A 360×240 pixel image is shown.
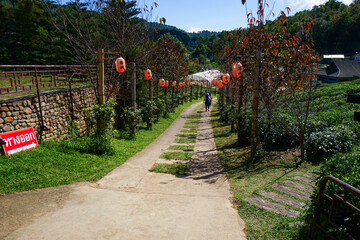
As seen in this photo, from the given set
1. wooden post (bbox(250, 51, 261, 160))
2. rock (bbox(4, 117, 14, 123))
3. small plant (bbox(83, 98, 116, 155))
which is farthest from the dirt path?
rock (bbox(4, 117, 14, 123))

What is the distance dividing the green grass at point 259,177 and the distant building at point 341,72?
2549 centimetres

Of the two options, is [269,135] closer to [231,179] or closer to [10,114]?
[231,179]

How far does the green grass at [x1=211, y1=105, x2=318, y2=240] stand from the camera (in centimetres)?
362

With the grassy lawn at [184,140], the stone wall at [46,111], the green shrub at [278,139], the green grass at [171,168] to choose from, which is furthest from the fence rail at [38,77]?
the green shrub at [278,139]

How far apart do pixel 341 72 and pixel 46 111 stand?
107ft

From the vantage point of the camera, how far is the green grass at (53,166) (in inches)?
199

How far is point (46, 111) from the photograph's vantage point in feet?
23.6

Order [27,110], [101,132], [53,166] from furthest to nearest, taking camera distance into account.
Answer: [101,132] → [27,110] → [53,166]

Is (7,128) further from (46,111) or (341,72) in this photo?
(341,72)

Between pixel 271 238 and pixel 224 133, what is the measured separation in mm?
9095

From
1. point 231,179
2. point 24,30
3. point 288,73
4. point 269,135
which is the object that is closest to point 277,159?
point 269,135

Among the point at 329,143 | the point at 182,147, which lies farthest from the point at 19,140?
the point at 329,143

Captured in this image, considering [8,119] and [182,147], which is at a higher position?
[8,119]

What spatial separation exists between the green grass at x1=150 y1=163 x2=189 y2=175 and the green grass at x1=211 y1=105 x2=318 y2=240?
119cm
